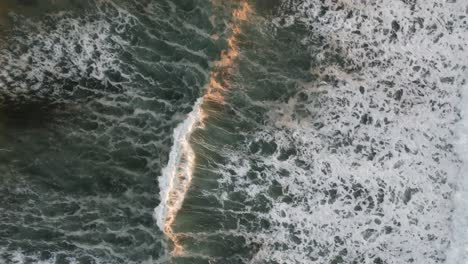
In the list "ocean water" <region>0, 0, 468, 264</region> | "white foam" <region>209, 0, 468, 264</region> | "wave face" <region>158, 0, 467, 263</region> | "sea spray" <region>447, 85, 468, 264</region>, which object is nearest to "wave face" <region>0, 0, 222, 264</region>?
"ocean water" <region>0, 0, 468, 264</region>

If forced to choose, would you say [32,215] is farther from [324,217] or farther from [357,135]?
[357,135]

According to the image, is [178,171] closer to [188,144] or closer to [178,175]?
[178,175]

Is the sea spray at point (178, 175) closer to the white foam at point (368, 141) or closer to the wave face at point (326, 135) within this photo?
the wave face at point (326, 135)

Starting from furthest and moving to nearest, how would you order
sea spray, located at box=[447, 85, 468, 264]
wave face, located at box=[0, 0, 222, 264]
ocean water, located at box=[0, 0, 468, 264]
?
sea spray, located at box=[447, 85, 468, 264] → ocean water, located at box=[0, 0, 468, 264] → wave face, located at box=[0, 0, 222, 264]

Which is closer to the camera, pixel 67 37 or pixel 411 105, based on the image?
pixel 67 37

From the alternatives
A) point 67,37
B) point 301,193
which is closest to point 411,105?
point 301,193

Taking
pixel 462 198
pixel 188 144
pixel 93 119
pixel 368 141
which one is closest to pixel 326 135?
pixel 368 141

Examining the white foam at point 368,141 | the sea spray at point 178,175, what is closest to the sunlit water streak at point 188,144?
the sea spray at point 178,175

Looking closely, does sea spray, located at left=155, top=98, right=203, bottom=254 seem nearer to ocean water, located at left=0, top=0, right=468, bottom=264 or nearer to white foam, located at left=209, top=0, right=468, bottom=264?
ocean water, located at left=0, top=0, right=468, bottom=264
